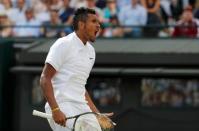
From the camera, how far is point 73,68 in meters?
7.20

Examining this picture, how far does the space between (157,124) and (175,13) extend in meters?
2.17

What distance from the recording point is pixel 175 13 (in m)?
14.1

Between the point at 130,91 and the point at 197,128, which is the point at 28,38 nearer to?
the point at 130,91

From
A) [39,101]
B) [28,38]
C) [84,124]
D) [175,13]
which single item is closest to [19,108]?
[39,101]

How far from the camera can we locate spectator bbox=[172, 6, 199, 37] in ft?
43.4

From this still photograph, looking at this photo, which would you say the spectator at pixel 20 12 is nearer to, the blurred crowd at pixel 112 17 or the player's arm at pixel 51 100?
the blurred crowd at pixel 112 17

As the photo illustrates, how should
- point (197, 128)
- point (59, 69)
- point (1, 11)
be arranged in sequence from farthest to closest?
1. point (1, 11)
2. point (197, 128)
3. point (59, 69)

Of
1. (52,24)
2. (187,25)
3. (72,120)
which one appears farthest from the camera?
(52,24)

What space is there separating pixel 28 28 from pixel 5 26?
487mm

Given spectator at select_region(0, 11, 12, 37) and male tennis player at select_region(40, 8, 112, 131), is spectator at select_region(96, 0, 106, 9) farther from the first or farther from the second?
male tennis player at select_region(40, 8, 112, 131)

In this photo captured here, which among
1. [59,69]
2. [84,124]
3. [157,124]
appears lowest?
[157,124]

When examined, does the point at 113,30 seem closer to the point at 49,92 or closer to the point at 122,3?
the point at 122,3

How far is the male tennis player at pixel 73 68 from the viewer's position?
7.07 meters

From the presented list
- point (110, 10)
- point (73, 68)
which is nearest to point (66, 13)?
point (110, 10)
